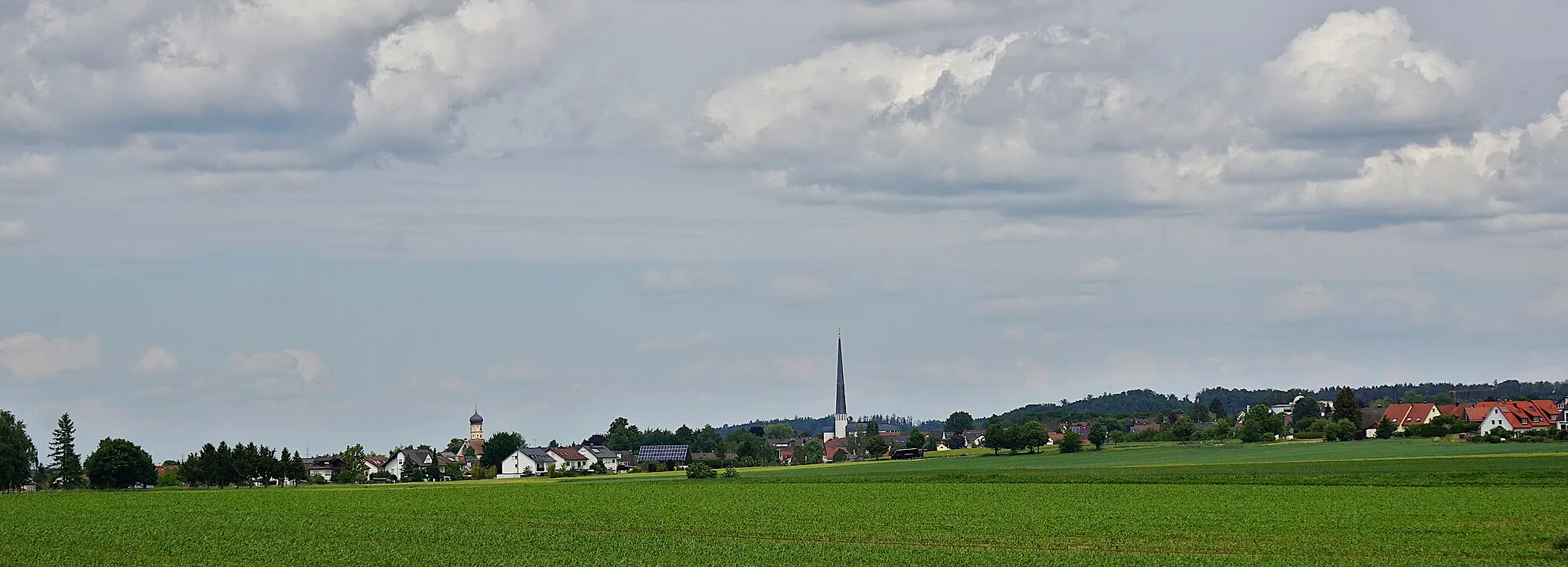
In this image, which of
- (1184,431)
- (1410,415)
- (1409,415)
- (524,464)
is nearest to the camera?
(1184,431)

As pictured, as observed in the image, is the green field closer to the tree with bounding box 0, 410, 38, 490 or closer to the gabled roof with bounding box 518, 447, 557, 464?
the tree with bounding box 0, 410, 38, 490


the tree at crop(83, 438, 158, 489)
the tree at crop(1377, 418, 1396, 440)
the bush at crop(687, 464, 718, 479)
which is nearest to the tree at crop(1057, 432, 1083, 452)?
the tree at crop(1377, 418, 1396, 440)

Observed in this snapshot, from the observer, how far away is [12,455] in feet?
377

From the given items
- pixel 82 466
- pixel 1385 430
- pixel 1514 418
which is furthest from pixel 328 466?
pixel 1514 418

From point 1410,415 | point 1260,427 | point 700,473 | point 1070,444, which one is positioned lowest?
point 700,473

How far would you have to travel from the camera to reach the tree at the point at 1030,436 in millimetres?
171625

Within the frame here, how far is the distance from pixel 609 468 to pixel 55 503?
11986cm

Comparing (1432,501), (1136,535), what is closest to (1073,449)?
(1432,501)

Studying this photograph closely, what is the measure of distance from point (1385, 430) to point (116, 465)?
13720cm

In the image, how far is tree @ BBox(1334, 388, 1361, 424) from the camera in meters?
193

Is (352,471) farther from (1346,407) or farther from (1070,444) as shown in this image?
(1346,407)

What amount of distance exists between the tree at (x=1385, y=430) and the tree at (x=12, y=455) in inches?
5601

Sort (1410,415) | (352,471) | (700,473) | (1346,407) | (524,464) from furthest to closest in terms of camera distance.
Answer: (1346,407)
(1410,415)
(524,464)
(352,471)
(700,473)

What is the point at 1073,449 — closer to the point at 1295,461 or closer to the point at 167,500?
the point at 1295,461
